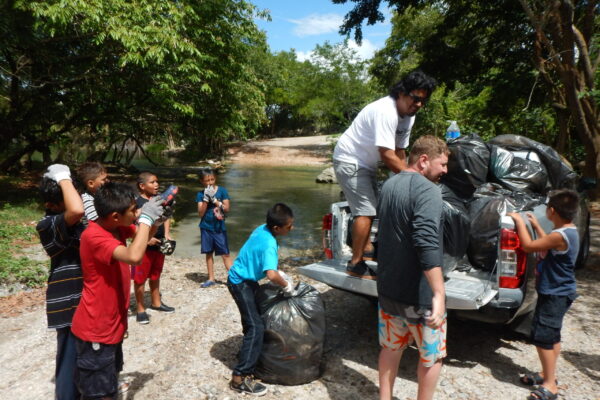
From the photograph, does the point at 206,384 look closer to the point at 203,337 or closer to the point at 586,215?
the point at 203,337

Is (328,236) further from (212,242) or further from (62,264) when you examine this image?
(62,264)

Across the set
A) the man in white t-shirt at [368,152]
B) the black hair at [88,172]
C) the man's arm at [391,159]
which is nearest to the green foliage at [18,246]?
the black hair at [88,172]

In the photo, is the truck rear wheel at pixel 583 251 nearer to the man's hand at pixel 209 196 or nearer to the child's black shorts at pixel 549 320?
the child's black shorts at pixel 549 320

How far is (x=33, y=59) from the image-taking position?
452 inches

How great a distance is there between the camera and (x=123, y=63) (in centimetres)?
862

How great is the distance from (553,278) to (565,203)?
551 mm

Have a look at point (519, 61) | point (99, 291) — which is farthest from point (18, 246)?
point (519, 61)

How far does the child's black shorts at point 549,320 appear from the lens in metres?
3.13

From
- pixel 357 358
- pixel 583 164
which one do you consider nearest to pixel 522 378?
pixel 357 358

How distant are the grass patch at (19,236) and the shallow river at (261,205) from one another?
8.16 ft

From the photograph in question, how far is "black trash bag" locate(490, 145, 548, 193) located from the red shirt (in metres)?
3.86

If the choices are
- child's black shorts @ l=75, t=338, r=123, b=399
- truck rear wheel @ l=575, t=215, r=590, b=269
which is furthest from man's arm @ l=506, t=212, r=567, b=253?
truck rear wheel @ l=575, t=215, r=590, b=269

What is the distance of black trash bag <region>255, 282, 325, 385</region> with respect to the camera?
329 cm

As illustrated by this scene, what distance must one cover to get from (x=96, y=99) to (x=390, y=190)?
41.9 ft
